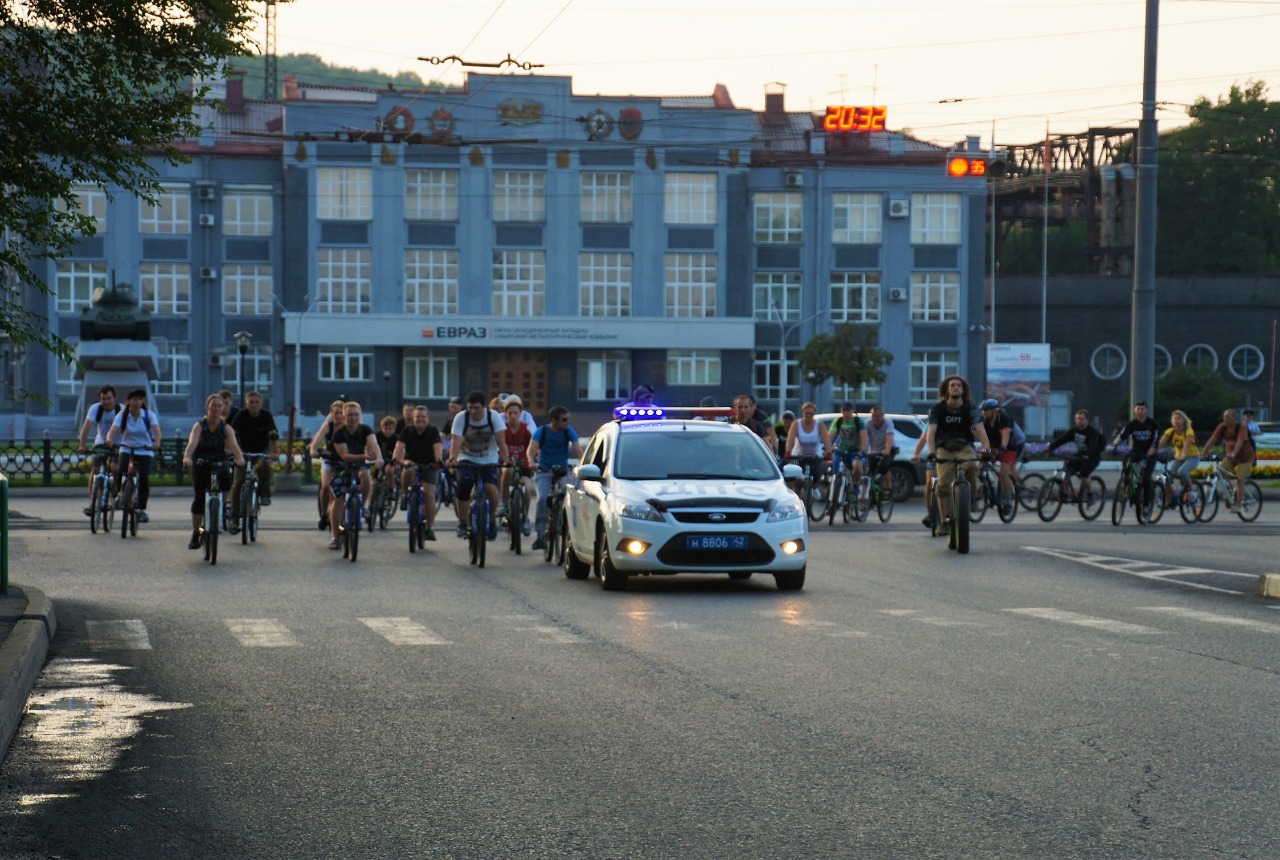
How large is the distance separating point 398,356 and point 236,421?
53.5 m

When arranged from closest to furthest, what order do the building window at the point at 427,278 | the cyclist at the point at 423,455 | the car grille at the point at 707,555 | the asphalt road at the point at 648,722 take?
the asphalt road at the point at 648,722 → the car grille at the point at 707,555 → the cyclist at the point at 423,455 → the building window at the point at 427,278

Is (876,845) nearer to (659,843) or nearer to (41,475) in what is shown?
(659,843)

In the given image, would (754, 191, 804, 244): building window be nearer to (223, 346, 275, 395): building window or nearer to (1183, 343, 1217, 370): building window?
(223, 346, 275, 395): building window

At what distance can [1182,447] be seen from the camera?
30.4 meters

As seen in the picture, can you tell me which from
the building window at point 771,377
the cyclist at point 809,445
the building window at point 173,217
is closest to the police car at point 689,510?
the cyclist at point 809,445

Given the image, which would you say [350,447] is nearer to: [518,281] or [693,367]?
[518,281]

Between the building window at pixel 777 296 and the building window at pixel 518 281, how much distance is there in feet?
28.7

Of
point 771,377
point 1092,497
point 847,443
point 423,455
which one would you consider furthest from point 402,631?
point 771,377

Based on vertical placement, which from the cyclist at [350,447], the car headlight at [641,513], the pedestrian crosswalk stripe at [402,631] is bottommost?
the pedestrian crosswalk stripe at [402,631]

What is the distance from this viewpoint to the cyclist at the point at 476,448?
20422mm

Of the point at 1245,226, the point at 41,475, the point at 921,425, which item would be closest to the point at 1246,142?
the point at 1245,226

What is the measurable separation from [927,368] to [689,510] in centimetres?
6334

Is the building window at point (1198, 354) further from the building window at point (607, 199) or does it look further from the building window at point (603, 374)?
the building window at point (607, 199)

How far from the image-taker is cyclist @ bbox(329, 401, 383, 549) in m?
20.6
